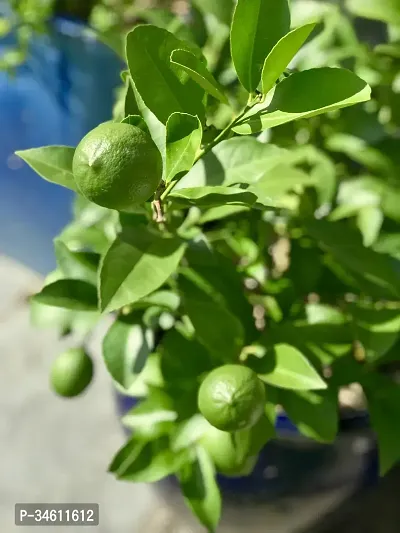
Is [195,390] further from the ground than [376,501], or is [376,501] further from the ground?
[195,390]

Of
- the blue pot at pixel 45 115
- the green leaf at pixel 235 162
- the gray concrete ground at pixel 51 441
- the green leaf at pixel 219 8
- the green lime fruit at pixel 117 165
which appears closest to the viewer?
the green lime fruit at pixel 117 165

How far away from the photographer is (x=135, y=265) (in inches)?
12.9

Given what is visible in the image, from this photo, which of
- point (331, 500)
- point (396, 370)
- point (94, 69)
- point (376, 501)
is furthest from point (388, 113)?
point (94, 69)

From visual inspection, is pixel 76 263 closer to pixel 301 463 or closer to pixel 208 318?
pixel 208 318

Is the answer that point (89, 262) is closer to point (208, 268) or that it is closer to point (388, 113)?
point (208, 268)

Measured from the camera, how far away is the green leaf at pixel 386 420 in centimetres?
45

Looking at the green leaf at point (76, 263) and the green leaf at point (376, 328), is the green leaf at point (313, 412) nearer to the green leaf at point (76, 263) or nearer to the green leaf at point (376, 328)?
the green leaf at point (376, 328)

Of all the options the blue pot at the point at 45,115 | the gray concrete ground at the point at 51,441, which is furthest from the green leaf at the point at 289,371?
the blue pot at the point at 45,115

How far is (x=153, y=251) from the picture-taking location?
1.13ft

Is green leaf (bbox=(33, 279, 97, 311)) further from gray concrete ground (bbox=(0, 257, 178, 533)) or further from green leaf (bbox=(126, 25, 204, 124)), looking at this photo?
gray concrete ground (bbox=(0, 257, 178, 533))

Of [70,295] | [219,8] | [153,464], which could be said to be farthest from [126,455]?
[219,8]

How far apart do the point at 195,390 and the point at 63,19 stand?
0.84m

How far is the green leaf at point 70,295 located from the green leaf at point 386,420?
0.22 metres

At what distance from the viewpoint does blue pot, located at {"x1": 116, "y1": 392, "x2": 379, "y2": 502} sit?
1.84ft
